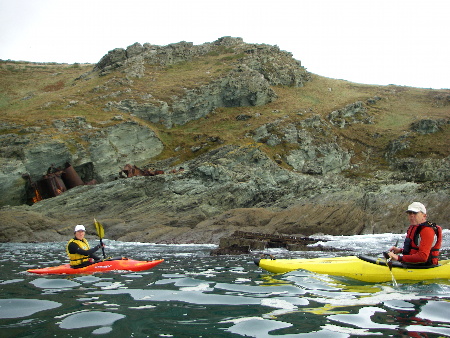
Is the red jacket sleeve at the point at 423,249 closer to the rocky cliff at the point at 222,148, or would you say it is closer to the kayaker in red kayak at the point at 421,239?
the kayaker in red kayak at the point at 421,239

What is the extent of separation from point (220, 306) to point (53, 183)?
31.3 m

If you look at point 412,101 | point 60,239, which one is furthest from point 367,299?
point 412,101

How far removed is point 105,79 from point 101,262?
50.6m

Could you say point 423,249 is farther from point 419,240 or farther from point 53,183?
point 53,183

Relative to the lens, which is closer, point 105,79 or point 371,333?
point 371,333

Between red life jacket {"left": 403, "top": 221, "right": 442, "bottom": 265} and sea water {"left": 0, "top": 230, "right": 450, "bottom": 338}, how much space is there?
53cm

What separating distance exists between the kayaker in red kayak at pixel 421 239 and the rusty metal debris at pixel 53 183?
30835 mm

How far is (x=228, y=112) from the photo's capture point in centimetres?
5459

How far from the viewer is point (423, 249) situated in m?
8.62

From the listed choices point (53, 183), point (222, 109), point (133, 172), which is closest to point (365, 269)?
point (133, 172)

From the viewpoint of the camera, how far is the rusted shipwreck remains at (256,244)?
17.5 metres

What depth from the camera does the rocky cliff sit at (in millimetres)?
26781

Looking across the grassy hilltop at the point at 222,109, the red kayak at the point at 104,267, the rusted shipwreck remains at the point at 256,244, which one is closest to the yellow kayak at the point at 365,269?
the red kayak at the point at 104,267

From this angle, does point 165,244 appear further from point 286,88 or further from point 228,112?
point 286,88
